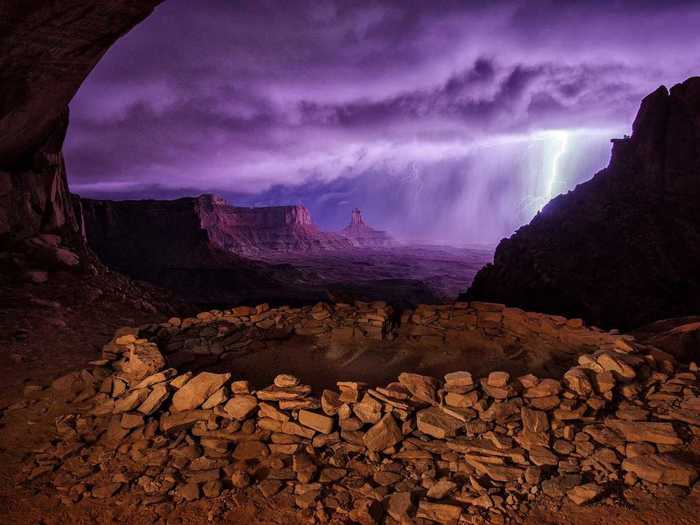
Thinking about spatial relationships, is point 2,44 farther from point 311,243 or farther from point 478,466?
point 311,243

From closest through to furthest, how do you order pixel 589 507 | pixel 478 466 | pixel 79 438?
1. pixel 589 507
2. pixel 478 466
3. pixel 79 438

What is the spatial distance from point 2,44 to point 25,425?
9492 mm

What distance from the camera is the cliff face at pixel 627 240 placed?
99.3 feet

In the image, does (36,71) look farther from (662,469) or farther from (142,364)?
(662,469)

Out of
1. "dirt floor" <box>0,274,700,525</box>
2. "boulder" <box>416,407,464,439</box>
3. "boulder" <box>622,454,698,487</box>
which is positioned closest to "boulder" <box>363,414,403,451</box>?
"boulder" <box>416,407,464,439</box>

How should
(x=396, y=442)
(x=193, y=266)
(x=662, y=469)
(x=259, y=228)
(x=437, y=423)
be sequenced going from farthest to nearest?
(x=259, y=228)
(x=193, y=266)
(x=437, y=423)
(x=396, y=442)
(x=662, y=469)

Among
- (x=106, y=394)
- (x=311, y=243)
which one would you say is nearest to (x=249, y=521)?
(x=106, y=394)

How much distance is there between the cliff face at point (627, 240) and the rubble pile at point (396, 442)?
29213 millimetres

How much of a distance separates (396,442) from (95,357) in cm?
828

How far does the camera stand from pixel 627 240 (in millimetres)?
34062

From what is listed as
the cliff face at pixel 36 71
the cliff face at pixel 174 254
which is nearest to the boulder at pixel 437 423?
the cliff face at pixel 36 71

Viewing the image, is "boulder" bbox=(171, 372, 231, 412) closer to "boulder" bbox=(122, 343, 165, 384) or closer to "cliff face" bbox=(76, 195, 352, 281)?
"boulder" bbox=(122, 343, 165, 384)

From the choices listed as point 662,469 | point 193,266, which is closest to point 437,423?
point 662,469

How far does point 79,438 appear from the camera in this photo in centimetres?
519
